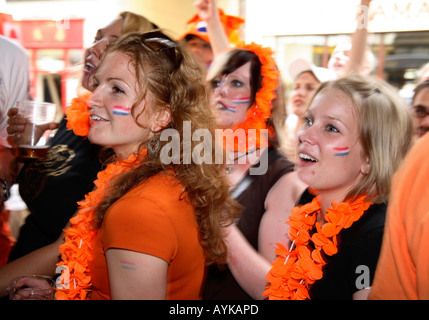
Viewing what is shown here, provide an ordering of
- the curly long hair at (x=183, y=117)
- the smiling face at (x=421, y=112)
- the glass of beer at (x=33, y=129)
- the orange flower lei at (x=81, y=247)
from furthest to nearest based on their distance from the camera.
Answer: the smiling face at (x=421, y=112)
the glass of beer at (x=33, y=129)
the orange flower lei at (x=81, y=247)
the curly long hair at (x=183, y=117)

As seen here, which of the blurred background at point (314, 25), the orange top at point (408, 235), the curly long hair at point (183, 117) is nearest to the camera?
the orange top at point (408, 235)

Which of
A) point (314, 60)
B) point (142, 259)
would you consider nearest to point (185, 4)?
point (314, 60)

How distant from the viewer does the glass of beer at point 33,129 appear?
5.55ft

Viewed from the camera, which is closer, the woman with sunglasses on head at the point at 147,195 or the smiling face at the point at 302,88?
the woman with sunglasses on head at the point at 147,195

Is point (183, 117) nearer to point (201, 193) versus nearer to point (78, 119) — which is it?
point (201, 193)

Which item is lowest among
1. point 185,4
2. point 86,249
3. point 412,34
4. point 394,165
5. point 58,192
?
point 86,249

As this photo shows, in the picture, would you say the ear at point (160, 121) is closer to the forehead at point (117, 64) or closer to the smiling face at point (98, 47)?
the forehead at point (117, 64)

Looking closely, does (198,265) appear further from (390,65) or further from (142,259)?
→ (390,65)

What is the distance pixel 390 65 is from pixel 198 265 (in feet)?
9.57

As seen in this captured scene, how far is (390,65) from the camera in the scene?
11.3 feet

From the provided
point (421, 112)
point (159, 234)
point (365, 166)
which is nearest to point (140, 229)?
point (159, 234)

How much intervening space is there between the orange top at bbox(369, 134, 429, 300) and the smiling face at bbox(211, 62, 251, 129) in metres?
1.42

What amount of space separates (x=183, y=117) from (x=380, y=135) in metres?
0.68

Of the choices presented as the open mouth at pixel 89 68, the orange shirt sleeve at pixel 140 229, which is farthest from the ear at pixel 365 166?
the open mouth at pixel 89 68
